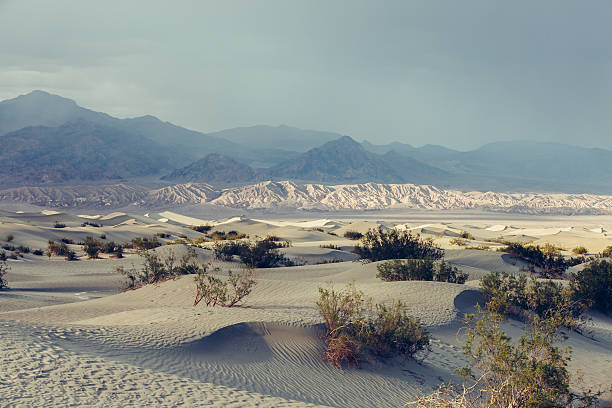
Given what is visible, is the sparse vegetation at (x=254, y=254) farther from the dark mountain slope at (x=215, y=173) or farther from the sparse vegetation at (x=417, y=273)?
the dark mountain slope at (x=215, y=173)

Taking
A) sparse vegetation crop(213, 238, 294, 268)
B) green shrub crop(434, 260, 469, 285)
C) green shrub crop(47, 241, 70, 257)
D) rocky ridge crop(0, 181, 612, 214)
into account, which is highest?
rocky ridge crop(0, 181, 612, 214)

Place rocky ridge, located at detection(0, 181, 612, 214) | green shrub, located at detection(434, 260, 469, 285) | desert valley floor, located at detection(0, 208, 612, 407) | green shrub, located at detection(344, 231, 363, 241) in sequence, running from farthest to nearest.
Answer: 1. rocky ridge, located at detection(0, 181, 612, 214)
2. green shrub, located at detection(344, 231, 363, 241)
3. green shrub, located at detection(434, 260, 469, 285)
4. desert valley floor, located at detection(0, 208, 612, 407)

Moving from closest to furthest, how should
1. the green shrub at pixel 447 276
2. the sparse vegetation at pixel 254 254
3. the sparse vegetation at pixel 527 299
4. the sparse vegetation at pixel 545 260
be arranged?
Result: the sparse vegetation at pixel 527 299 → the green shrub at pixel 447 276 → the sparse vegetation at pixel 545 260 → the sparse vegetation at pixel 254 254

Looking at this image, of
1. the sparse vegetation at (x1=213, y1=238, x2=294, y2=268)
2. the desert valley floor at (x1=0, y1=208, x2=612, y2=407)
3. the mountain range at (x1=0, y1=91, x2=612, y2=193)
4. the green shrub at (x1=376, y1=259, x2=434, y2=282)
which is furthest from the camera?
the mountain range at (x1=0, y1=91, x2=612, y2=193)

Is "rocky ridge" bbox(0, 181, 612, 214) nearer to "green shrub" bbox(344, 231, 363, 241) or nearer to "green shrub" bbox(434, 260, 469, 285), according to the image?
"green shrub" bbox(344, 231, 363, 241)

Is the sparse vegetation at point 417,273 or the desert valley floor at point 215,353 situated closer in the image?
the desert valley floor at point 215,353

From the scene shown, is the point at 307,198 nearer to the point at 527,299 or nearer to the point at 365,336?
the point at 527,299

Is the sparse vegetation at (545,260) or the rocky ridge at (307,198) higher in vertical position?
the rocky ridge at (307,198)

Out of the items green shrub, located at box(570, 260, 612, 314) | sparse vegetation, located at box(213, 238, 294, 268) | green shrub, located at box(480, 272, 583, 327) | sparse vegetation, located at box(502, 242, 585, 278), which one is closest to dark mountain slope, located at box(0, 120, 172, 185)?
sparse vegetation, located at box(213, 238, 294, 268)

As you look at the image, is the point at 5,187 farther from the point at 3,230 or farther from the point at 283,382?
the point at 283,382

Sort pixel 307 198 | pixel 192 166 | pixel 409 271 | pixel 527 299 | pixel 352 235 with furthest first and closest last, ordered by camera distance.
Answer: pixel 192 166
pixel 307 198
pixel 352 235
pixel 409 271
pixel 527 299

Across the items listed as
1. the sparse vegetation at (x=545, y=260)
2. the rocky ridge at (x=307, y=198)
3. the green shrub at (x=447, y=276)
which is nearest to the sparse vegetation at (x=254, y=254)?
the green shrub at (x=447, y=276)

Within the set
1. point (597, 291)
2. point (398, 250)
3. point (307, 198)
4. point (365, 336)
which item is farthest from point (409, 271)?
point (307, 198)

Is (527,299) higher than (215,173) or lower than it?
lower
